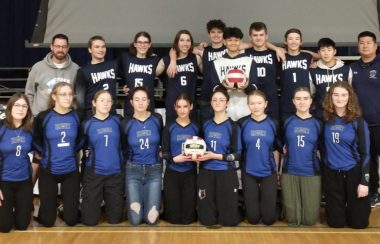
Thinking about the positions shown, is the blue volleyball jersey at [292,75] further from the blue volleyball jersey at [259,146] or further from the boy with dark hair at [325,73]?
the blue volleyball jersey at [259,146]

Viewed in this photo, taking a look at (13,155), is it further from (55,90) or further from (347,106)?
(347,106)

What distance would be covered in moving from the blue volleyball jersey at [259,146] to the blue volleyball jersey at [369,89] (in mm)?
1049

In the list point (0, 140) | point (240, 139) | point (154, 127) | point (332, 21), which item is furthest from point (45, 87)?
point (332, 21)

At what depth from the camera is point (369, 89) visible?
488 cm

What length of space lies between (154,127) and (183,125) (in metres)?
0.28

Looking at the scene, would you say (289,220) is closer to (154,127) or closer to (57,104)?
(154,127)

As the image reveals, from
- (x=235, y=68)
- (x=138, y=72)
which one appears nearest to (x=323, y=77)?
(x=235, y=68)

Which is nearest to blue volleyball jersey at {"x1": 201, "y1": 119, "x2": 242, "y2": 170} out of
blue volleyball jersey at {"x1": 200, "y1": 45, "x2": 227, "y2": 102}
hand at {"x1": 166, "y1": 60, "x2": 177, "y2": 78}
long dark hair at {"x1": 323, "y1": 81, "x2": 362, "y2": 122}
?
blue volleyball jersey at {"x1": 200, "y1": 45, "x2": 227, "y2": 102}

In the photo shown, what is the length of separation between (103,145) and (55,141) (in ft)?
1.45

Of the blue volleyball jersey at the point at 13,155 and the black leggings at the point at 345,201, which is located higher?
the blue volleyball jersey at the point at 13,155

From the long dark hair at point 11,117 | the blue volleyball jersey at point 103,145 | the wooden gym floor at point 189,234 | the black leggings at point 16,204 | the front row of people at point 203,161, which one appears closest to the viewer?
the wooden gym floor at point 189,234

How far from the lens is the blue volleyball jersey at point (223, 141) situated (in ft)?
14.7

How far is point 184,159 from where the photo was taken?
4398mm

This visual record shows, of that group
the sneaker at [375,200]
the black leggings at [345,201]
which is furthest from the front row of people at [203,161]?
the sneaker at [375,200]
